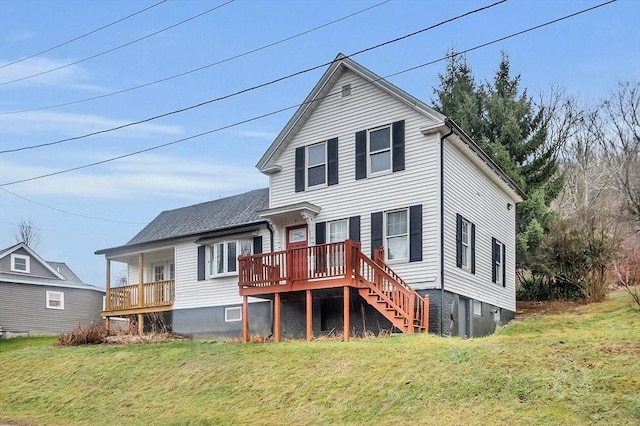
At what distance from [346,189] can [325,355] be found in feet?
25.9

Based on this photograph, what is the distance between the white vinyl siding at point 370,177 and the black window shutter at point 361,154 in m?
0.16

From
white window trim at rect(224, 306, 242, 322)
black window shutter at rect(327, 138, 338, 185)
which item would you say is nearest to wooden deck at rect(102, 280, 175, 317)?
white window trim at rect(224, 306, 242, 322)

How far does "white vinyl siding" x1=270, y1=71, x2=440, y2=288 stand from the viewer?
19.5 meters

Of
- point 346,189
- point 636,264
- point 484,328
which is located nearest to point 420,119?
point 346,189

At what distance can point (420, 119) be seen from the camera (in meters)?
20.1

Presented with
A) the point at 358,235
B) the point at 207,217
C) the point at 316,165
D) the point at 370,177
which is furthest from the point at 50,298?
the point at 370,177

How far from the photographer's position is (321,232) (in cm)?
2172

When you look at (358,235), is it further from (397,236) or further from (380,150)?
(380,150)

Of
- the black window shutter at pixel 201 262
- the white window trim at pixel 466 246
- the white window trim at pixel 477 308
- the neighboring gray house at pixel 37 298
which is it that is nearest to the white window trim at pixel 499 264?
the white window trim at pixel 477 308

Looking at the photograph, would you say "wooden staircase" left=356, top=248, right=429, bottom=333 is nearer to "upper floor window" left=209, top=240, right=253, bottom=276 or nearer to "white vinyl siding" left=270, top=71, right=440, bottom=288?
"white vinyl siding" left=270, top=71, right=440, bottom=288

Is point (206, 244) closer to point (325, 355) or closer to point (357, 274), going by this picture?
point (357, 274)

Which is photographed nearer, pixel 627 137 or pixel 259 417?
pixel 259 417

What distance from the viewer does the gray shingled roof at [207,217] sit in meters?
25.4

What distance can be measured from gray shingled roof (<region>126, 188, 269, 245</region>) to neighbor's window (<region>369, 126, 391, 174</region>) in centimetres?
467
